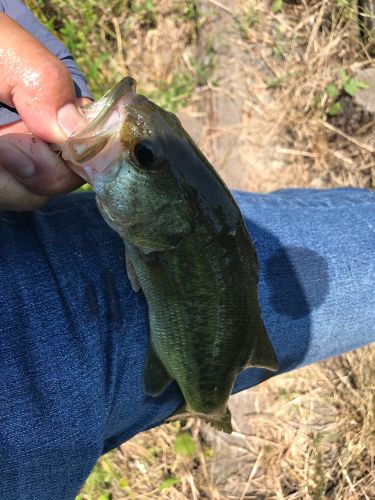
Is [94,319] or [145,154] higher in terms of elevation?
[145,154]

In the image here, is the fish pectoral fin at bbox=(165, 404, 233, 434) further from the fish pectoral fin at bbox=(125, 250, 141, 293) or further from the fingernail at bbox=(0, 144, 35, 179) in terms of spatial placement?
the fingernail at bbox=(0, 144, 35, 179)

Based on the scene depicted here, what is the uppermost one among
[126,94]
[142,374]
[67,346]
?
[126,94]

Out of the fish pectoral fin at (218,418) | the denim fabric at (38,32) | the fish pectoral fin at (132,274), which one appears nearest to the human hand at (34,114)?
the fish pectoral fin at (132,274)

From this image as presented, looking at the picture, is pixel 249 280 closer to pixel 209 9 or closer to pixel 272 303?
pixel 272 303

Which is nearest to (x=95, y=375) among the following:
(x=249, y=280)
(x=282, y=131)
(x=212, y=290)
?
(x=212, y=290)

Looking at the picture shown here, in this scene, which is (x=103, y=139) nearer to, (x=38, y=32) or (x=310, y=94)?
(x=38, y=32)

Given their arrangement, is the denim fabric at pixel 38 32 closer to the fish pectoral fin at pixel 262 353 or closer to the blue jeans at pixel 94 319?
the blue jeans at pixel 94 319

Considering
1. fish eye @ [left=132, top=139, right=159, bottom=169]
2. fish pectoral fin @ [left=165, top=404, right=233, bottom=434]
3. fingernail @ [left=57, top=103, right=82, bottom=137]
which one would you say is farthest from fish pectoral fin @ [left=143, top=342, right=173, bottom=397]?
fingernail @ [left=57, top=103, right=82, bottom=137]

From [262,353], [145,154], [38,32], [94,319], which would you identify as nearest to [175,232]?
[145,154]
